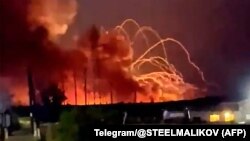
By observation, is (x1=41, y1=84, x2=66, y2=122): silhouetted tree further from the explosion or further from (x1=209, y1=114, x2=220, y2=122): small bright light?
(x1=209, y1=114, x2=220, y2=122): small bright light

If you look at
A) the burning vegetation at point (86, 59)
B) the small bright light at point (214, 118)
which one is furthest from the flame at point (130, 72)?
the small bright light at point (214, 118)

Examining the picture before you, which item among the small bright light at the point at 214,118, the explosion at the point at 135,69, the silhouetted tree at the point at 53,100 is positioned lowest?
the small bright light at the point at 214,118

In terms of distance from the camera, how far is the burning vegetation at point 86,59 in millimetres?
3447

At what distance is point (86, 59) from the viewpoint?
11.6 ft

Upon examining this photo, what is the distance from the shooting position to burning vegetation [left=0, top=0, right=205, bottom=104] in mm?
3447

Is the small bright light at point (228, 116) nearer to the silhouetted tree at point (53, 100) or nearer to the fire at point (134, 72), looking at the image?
the fire at point (134, 72)

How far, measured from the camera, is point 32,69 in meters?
3.59

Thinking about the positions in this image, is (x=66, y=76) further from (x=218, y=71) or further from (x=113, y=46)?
(x=218, y=71)

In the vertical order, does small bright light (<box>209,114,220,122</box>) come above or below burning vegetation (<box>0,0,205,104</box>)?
below

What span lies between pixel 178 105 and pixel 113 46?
475 millimetres

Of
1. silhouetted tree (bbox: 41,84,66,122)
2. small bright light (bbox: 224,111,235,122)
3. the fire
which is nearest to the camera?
small bright light (bbox: 224,111,235,122)

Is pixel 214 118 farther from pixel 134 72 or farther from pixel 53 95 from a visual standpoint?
pixel 53 95

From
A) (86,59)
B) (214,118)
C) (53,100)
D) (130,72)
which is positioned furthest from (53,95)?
(214,118)

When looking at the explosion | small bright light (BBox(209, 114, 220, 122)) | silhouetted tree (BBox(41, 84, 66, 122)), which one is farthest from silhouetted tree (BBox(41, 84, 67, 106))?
small bright light (BBox(209, 114, 220, 122))
